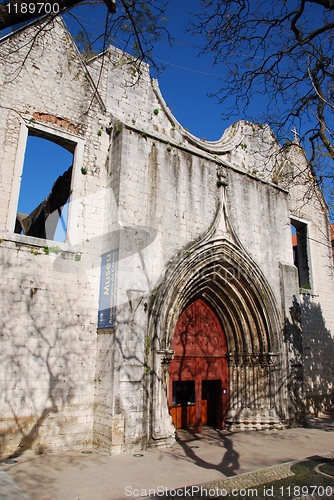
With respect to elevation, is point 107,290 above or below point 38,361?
above

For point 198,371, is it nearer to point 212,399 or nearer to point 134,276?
point 212,399

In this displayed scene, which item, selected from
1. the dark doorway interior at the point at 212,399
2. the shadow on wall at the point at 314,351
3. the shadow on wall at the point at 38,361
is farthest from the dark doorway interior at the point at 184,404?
the shadow on wall at the point at 314,351

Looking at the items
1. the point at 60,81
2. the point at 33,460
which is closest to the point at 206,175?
the point at 60,81

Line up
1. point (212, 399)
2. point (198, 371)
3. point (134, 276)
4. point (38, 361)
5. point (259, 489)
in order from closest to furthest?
point (259, 489)
point (38, 361)
point (134, 276)
point (198, 371)
point (212, 399)

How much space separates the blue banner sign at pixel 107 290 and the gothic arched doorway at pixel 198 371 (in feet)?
7.41

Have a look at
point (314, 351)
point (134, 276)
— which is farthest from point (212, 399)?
point (134, 276)

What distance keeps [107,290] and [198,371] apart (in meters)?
3.36

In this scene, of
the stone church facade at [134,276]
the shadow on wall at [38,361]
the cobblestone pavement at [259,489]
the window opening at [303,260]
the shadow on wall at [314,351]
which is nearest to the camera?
the cobblestone pavement at [259,489]

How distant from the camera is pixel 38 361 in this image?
6703 mm

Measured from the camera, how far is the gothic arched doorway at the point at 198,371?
29.7 ft

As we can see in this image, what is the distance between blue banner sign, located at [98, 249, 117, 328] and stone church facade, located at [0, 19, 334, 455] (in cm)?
4

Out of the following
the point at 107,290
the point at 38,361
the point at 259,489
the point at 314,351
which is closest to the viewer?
the point at 259,489

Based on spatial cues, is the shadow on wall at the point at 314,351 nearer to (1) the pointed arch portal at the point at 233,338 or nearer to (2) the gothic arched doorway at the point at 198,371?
(1) the pointed arch portal at the point at 233,338

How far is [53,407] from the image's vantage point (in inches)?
Result: 266
